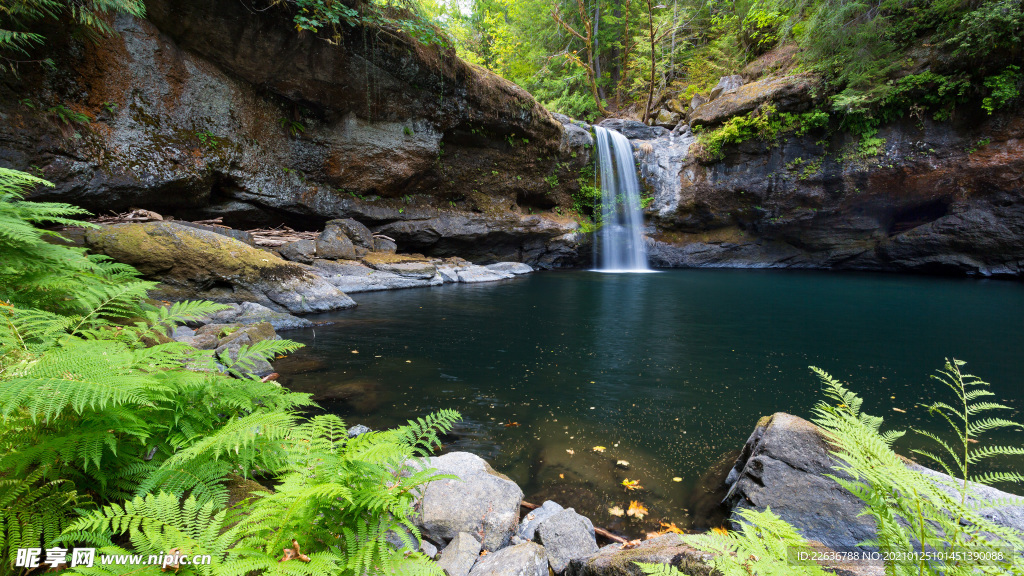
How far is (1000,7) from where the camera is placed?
1166 cm

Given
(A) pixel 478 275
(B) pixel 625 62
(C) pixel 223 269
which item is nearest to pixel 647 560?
(C) pixel 223 269

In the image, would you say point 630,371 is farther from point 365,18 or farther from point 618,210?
point 618,210

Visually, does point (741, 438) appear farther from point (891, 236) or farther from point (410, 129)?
point (891, 236)

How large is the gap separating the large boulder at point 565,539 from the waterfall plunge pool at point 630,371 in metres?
0.42

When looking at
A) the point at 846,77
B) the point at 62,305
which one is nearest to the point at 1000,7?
the point at 846,77

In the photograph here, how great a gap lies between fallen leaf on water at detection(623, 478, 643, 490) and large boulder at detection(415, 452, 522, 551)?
0.93 meters

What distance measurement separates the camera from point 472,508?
2381 millimetres

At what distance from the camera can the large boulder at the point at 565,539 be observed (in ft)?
6.98

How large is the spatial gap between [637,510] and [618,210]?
18.7 m

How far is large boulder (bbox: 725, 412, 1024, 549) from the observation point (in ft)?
7.18

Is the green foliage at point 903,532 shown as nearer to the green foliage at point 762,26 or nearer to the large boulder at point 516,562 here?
the large boulder at point 516,562

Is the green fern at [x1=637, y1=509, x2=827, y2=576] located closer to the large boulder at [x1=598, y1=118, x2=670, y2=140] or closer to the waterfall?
the waterfall

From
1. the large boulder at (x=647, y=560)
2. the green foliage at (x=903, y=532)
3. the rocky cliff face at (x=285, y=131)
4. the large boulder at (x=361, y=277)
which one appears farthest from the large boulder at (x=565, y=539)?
the rocky cliff face at (x=285, y=131)

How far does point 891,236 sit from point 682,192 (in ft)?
30.8
